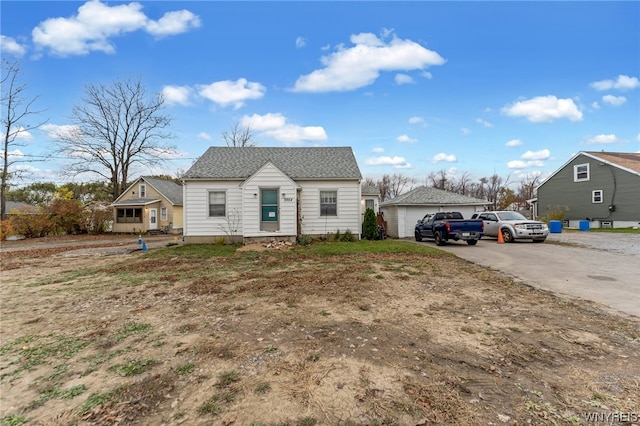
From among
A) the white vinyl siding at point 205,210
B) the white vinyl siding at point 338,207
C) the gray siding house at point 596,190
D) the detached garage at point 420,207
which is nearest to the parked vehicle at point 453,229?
the detached garage at point 420,207

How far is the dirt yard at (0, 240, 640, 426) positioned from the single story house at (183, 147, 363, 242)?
7.73 metres

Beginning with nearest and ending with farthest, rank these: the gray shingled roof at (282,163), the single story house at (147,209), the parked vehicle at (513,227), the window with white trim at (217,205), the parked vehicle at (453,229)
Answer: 1. the parked vehicle at (453,229)
2. the parked vehicle at (513,227)
3. the window with white trim at (217,205)
4. the gray shingled roof at (282,163)
5. the single story house at (147,209)

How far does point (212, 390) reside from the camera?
256cm

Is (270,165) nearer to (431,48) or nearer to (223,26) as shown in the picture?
(223,26)

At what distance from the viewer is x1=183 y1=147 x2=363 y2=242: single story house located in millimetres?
13898

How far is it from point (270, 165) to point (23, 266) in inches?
387

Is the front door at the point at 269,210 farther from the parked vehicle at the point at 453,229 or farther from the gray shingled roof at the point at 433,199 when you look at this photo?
the gray shingled roof at the point at 433,199

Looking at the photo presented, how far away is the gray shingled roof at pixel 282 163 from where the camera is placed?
14.9 meters

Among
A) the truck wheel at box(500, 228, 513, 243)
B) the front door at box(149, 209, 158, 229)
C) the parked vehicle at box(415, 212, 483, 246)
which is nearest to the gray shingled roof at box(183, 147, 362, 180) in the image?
the parked vehicle at box(415, 212, 483, 246)

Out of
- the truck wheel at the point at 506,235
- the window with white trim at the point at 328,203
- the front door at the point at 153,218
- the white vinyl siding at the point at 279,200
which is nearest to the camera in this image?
the white vinyl siding at the point at 279,200

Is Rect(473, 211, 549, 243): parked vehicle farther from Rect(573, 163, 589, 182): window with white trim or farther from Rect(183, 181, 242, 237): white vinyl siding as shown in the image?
Rect(573, 163, 589, 182): window with white trim

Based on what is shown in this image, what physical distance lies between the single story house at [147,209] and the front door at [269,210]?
1827 centimetres

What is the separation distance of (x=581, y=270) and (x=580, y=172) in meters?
23.5

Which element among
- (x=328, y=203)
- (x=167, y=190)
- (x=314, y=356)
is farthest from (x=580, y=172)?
(x=167, y=190)
